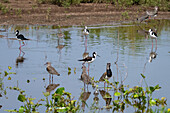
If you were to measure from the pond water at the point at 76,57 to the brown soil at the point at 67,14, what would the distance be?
1688mm

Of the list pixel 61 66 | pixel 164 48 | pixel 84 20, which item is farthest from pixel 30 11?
pixel 61 66

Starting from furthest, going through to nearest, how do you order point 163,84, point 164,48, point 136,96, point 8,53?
point 164,48 → point 8,53 → point 163,84 → point 136,96

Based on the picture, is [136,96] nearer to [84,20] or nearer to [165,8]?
[84,20]

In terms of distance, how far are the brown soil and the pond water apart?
1.69 m

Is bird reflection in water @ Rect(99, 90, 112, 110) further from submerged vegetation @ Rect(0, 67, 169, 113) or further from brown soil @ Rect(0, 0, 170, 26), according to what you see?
brown soil @ Rect(0, 0, 170, 26)

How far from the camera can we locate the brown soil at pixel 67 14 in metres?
22.5

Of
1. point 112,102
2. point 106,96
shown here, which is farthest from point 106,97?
point 112,102

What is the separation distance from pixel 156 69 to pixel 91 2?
2038 cm

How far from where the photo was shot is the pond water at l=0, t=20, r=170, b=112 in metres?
9.08

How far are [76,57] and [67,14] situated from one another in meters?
12.7

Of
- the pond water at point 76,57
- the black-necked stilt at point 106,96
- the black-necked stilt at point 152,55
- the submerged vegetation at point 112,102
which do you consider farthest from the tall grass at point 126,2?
the submerged vegetation at point 112,102

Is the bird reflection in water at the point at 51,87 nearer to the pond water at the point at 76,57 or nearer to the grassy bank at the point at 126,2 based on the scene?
the pond water at the point at 76,57

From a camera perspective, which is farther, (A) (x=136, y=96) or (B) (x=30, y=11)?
(B) (x=30, y=11)

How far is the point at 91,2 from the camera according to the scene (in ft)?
101
